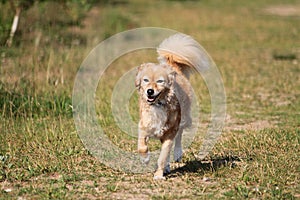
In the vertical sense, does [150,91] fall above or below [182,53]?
below

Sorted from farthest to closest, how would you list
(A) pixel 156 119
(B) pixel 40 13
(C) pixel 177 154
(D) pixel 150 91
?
(B) pixel 40 13 < (C) pixel 177 154 < (A) pixel 156 119 < (D) pixel 150 91

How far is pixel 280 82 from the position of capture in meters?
11.5

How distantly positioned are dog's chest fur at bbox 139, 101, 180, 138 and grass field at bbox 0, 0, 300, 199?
0.48m

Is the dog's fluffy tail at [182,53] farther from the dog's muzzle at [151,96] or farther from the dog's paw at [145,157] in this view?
the dog's paw at [145,157]

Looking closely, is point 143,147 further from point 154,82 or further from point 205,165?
point 205,165

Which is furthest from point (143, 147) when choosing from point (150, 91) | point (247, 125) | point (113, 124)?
point (247, 125)

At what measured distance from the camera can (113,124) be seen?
27.7 ft

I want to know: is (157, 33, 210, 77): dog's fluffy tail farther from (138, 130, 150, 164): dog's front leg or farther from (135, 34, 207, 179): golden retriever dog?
(138, 130, 150, 164): dog's front leg

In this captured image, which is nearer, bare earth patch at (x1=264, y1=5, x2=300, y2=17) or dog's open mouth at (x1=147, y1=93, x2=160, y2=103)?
dog's open mouth at (x1=147, y1=93, x2=160, y2=103)

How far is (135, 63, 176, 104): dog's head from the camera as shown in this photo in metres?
5.77

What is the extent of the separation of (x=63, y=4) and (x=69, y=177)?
283 inches

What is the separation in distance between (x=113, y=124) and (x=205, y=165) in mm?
2254

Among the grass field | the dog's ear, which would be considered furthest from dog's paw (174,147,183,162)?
the dog's ear

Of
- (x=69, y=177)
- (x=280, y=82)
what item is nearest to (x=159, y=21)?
(x=280, y=82)
